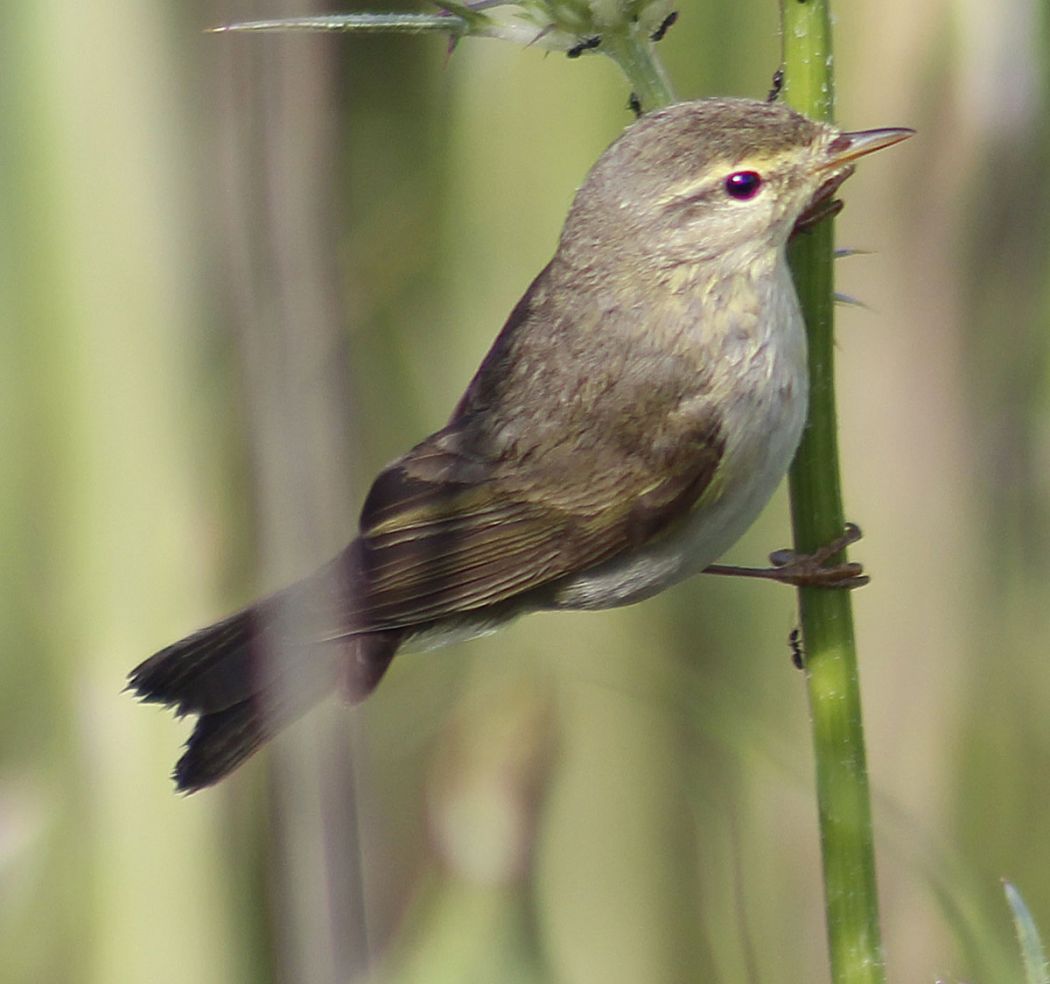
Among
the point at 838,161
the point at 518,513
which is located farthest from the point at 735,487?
the point at 838,161

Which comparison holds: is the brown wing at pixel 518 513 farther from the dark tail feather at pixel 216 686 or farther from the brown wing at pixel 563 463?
the dark tail feather at pixel 216 686

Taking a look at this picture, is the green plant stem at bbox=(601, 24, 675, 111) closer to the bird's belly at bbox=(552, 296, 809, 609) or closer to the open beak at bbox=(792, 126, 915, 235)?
the open beak at bbox=(792, 126, 915, 235)

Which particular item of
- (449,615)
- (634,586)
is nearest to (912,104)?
(634,586)

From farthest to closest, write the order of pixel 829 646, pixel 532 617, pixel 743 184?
pixel 532 617
pixel 743 184
pixel 829 646

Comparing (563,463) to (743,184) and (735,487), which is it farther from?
(743,184)

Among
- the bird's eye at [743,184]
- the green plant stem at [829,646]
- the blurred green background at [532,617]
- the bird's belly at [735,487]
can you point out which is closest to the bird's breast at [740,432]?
the bird's belly at [735,487]
